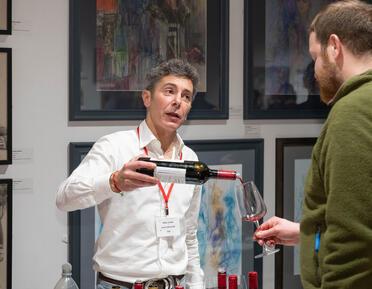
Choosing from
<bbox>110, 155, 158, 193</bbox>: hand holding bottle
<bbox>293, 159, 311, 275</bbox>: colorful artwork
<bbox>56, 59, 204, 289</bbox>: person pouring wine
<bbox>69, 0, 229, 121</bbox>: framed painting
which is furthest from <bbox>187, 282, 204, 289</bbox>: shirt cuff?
<bbox>293, 159, 311, 275</bbox>: colorful artwork

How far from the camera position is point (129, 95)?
3.15 metres

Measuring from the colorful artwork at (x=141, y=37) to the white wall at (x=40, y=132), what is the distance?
0.19m

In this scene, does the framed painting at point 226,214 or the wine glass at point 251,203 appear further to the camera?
the framed painting at point 226,214

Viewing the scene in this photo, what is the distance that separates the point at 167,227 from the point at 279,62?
55.8 inches

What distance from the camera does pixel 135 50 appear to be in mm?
3148

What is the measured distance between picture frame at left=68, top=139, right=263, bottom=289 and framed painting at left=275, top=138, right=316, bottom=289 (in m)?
0.13

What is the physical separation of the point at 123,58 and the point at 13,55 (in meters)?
0.52

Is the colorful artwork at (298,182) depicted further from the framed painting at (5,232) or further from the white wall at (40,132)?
the framed painting at (5,232)

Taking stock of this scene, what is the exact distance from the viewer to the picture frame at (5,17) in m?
2.84

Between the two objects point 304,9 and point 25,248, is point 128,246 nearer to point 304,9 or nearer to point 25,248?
point 25,248

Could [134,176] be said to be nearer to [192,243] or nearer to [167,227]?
[167,227]

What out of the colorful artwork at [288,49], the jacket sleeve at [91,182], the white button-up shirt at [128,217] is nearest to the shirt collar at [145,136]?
the white button-up shirt at [128,217]

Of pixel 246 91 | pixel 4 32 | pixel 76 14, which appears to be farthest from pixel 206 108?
pixel 4 32

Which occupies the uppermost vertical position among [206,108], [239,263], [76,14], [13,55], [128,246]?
[76,14]
